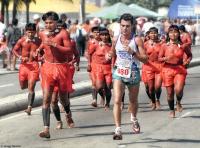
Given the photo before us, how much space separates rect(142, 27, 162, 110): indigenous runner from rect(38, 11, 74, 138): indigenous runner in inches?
169

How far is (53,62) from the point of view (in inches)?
455

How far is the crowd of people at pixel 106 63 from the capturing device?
10.7m

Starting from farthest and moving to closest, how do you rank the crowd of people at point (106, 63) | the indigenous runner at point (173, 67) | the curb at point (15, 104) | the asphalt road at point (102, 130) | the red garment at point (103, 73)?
the red garment at point (103, 73) < the curb at point (15, 104) < the indigenous runner at point (173, 67) < the asphalt road at point (102, 130) < the crowd of people at point (106, 63)

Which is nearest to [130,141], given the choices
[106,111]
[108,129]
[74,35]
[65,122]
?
[108,129]

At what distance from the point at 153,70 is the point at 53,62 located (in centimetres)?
483

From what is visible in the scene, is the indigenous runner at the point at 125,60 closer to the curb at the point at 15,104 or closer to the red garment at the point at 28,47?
the red garment at the point at 28,47

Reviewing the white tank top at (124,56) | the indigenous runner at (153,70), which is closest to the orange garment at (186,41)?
the indigenous runner at (153,70)

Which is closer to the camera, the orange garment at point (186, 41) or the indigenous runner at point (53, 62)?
the indigenous runner at point (53, 62)

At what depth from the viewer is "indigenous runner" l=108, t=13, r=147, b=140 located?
1050 cm

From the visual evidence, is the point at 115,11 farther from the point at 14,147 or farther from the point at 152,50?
the point at 14,147

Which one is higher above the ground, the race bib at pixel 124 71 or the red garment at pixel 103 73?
the race bib at pixel 124 71

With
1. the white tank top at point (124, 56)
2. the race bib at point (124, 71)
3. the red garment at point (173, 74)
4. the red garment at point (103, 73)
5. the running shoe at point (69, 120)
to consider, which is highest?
the white tank top at point (124, 56)

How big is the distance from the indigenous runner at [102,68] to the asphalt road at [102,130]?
1.53 feet

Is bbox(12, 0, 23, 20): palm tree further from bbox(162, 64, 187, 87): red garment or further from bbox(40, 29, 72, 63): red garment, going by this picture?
bbox(40, 29, 72, 63): red garment
